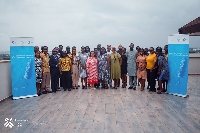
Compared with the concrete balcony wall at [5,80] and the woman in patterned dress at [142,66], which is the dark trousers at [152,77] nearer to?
the woman in patterned dress at [142,66]

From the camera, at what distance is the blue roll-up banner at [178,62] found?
5.53 meters

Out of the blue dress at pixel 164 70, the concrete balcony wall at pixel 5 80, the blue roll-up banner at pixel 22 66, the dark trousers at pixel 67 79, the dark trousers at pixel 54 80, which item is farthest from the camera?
the dark trousers at pixel 67 79

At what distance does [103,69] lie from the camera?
22.1 ft

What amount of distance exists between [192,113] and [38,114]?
11.2 feet

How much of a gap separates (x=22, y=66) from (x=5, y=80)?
A: 0.62m

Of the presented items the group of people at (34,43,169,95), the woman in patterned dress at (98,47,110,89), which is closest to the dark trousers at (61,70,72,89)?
the group of people at (34,43,169,95)

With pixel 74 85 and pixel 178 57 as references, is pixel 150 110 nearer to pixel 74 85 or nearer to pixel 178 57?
pixel 178 57

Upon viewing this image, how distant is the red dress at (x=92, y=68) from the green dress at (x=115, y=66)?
59 cm

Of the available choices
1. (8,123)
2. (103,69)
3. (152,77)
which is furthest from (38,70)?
(152,77)

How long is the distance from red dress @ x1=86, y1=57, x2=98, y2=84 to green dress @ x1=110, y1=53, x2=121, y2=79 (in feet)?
1.94

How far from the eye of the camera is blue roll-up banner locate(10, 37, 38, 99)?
549 cm

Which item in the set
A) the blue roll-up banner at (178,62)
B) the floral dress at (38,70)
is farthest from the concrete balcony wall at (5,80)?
the blue roll-up banner at (178,62)

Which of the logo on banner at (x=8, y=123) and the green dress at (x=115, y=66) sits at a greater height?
the green dress at (x=115, y=66)

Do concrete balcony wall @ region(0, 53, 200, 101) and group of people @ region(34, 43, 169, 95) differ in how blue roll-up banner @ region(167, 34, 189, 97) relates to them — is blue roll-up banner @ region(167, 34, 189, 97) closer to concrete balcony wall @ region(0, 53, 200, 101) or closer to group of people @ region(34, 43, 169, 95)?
group of people @ region(34, 43, 169, 95)
